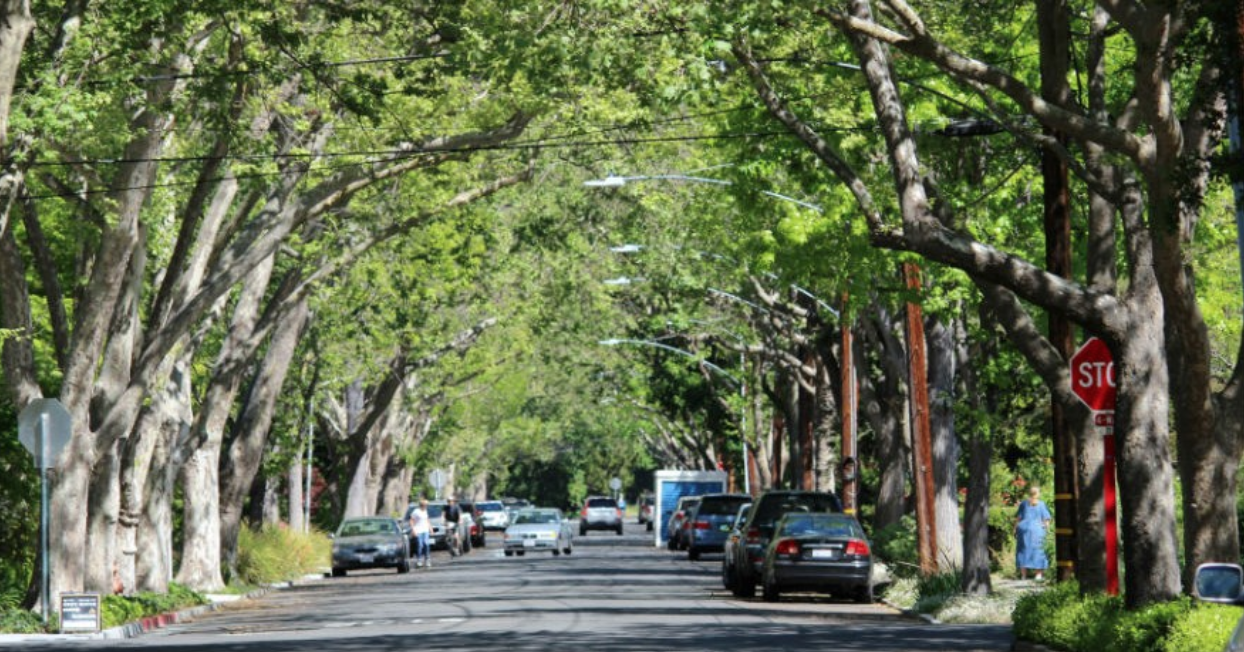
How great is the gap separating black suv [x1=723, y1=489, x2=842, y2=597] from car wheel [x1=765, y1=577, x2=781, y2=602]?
0.74m

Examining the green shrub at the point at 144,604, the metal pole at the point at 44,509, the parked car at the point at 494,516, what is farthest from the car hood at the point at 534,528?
the parked car at the point at 494,516

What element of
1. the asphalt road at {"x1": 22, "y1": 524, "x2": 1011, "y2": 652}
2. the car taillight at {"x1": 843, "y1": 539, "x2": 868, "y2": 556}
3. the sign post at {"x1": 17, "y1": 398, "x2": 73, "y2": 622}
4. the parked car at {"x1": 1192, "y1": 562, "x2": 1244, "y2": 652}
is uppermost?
the sign post at {"x1": 17, "y1": 398, "x2": 73, "y2": 622}

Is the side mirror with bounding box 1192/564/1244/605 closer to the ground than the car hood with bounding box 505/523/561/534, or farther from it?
farther from it

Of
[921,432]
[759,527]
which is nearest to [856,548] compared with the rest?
[921,432]

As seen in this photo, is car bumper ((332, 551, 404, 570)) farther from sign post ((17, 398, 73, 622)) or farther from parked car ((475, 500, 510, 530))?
parked car ((475, 500, 510, 530))

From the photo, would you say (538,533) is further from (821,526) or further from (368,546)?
(821,526)

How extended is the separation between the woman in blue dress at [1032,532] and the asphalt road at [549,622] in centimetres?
303

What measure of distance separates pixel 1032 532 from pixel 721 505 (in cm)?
2233

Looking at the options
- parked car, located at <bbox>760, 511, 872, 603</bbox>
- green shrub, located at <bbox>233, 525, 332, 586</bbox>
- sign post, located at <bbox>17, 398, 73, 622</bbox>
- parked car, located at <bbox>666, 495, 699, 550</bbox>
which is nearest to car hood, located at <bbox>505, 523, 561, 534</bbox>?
parked car, located at <bbox>666, 495, 699, 550</bbox>

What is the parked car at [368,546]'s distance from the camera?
160 ft

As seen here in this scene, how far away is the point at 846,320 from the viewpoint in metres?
36.8

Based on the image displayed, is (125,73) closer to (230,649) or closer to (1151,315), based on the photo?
(230,649)

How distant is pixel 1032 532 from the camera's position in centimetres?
3338

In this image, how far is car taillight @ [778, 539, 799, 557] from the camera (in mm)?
32031
